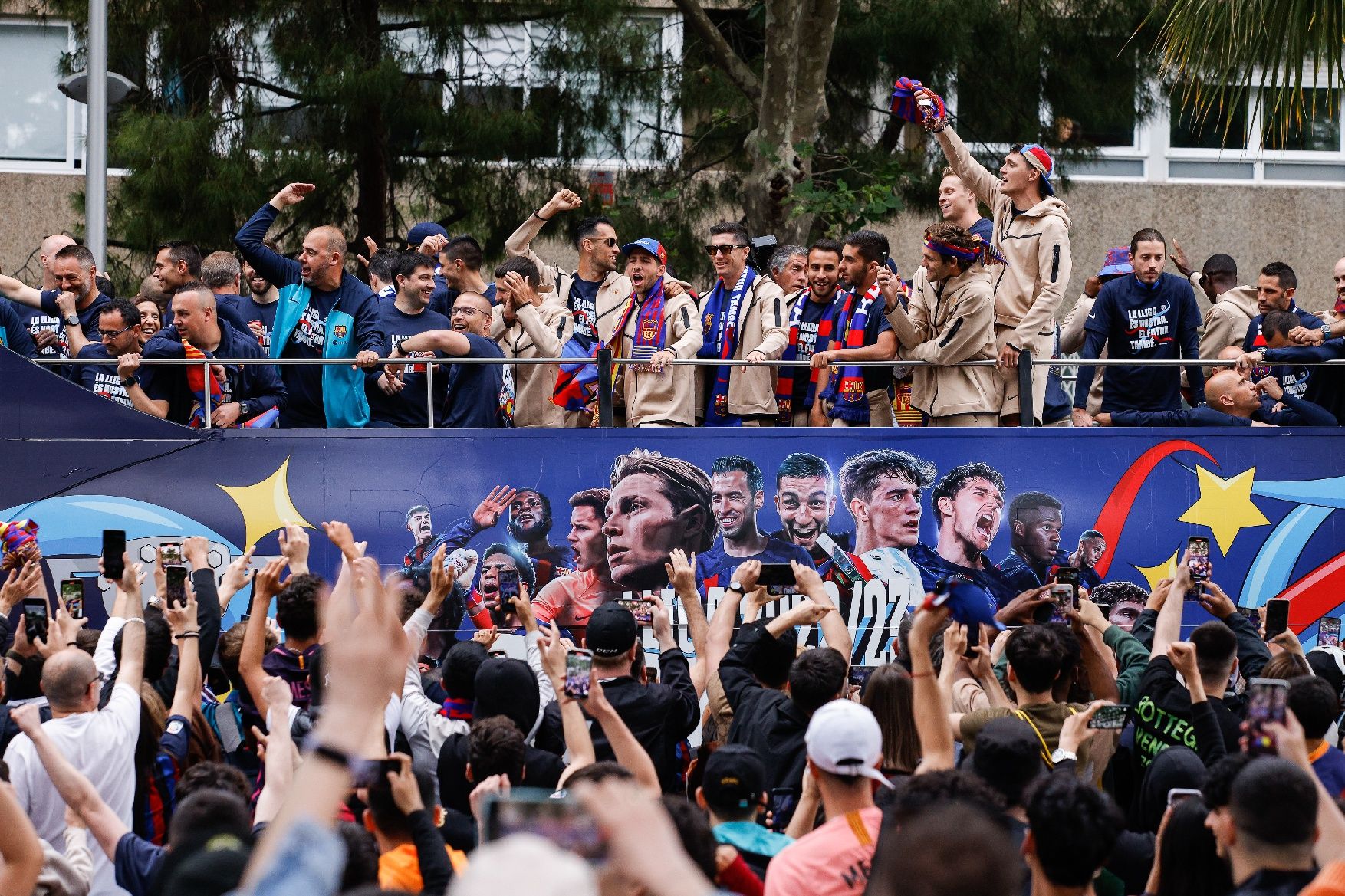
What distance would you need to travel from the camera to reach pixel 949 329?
10.6 metres

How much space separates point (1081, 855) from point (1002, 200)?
7.72 m

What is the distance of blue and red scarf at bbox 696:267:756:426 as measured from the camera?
435 inches

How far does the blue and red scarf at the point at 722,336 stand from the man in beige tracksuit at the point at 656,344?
145mm

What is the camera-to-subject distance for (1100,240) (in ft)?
68.7

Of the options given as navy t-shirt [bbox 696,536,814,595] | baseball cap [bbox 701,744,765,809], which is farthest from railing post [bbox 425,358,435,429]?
baseball cap [bbox 701,744,765,809]

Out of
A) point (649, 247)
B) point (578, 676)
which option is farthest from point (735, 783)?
point (649, 247)

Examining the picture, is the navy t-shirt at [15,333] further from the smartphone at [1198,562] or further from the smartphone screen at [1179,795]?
the smartphone screen at [1179,795]

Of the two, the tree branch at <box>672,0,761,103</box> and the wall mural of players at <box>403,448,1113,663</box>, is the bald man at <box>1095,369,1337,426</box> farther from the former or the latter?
the tree branch at <box>672,0,761,103</box>

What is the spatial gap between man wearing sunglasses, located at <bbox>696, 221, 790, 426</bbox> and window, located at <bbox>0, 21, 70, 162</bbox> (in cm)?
1243

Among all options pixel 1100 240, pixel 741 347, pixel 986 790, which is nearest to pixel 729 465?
pixel 741 347

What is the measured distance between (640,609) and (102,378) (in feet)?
13.1

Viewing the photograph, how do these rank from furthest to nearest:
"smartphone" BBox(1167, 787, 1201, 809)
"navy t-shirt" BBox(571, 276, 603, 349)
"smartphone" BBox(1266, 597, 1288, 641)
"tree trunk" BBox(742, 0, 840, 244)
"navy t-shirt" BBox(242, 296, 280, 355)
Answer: "tree trunk" BBox(742, 0, 840, 244) < "navy t-shirt" BBox(242, 296, 280, 355) < "navy t-shirt" BBox(571, 276, 603, 349) < "smartphone" BBox(1266, 597, 1288, 641) < "smartphone" BBox(1167, 787, 1201, 809)

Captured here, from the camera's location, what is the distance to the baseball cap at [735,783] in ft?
16.6

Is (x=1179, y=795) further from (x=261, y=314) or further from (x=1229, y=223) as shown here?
(x=1229, y=223)
